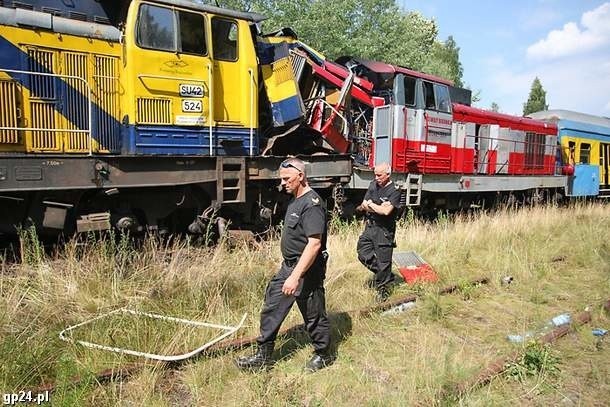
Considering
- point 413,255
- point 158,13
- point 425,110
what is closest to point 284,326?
point 413,255

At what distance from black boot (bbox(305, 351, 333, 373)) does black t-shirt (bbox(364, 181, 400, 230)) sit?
2022 mm

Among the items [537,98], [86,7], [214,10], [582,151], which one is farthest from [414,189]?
[537,98]

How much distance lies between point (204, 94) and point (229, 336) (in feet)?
13.0

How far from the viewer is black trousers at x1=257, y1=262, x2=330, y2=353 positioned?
12.5 feet

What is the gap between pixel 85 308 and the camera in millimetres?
4750

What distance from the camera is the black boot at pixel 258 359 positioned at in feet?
12.5

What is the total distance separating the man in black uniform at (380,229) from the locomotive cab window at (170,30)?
335 cm

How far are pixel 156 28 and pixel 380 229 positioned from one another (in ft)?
13.3

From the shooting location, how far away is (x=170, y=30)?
6750 millimetres

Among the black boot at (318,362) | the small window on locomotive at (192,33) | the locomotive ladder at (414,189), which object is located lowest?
the black boot at (318,362)

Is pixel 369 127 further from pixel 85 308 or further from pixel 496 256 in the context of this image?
pixel 85 308

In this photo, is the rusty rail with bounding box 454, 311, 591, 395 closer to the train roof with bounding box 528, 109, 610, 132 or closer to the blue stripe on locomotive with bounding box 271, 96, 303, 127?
the blue stripe on locomotive with bounding box 271, 96, 303, 127

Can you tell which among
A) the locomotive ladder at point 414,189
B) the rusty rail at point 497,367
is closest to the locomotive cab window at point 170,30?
the locomotive ladder at point 414,189

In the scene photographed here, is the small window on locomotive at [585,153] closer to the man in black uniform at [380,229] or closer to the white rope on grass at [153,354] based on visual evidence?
the man in black uniform at [380,229]
